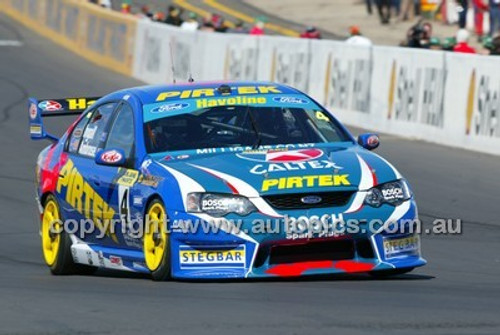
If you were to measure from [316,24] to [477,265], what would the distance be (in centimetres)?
3343

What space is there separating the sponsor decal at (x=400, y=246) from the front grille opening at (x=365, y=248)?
0.11 m

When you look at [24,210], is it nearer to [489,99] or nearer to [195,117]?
[195,117]

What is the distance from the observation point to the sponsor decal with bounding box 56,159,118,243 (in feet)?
33.5

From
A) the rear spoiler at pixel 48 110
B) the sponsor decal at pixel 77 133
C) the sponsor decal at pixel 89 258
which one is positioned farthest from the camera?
the rear spoiler at pixel 48 110

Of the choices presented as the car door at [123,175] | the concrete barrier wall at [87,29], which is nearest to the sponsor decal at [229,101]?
the car door at [123,175]

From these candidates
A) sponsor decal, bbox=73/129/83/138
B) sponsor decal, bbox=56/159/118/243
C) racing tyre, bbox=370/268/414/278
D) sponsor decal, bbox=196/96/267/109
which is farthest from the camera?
sponsor decal, bbox=73/129/83/138

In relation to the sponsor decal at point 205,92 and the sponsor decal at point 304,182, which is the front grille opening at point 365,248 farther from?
the sponsor decal at point 205,92

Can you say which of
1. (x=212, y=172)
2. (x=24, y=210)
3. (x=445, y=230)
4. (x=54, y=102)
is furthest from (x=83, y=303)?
(x=24, y=210)

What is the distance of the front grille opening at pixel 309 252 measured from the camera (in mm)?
9125

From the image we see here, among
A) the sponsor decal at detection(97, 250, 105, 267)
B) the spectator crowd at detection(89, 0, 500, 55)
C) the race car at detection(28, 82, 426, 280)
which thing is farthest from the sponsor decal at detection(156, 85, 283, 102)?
the spectator crowd at detection(89, 0, 500, 55)

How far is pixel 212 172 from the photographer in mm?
9297

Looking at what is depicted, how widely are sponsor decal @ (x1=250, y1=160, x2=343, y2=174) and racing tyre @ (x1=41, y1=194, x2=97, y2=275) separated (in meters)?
2.13

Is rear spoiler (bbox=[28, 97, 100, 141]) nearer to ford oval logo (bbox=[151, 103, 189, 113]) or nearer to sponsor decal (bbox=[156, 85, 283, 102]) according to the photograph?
sponsor decal (bbox=[156, 85, 283, 102])

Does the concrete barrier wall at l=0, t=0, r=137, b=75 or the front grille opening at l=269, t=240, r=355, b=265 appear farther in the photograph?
the concrete barrier wall at l=0, t=0, r=137, b=75
